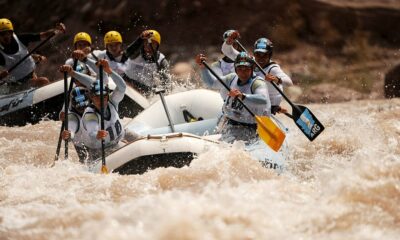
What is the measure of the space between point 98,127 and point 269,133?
1.81 meters

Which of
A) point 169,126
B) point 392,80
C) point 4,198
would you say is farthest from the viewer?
point 392,80

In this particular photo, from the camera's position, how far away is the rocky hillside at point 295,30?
50.5ft

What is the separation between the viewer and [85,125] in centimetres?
784

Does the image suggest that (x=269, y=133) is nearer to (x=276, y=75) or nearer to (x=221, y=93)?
(x=221, y=93)

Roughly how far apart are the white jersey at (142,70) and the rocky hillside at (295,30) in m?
4.32

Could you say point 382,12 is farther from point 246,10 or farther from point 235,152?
point 235,152

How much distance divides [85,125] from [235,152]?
5.41ft

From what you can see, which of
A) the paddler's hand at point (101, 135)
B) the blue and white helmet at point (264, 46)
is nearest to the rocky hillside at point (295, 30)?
the blue and white helmet at point (264, 46)

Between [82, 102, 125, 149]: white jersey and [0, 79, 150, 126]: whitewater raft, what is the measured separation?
Answer: 303 cm

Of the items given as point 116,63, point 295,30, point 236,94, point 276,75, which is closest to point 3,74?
point 116,63

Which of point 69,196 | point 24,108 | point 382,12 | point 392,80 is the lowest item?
point 69,196

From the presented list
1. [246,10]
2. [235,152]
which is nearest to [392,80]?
[246,10]

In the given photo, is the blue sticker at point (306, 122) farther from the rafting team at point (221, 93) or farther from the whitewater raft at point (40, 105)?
the whitewater raft at point (40, 105)

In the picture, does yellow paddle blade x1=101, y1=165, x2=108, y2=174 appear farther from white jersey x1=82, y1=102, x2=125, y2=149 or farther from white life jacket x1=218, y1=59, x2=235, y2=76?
white life jacket x1=218, y1=59, x2=235, y2=76
